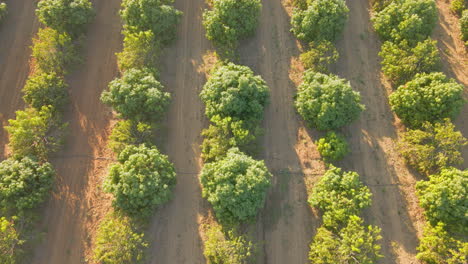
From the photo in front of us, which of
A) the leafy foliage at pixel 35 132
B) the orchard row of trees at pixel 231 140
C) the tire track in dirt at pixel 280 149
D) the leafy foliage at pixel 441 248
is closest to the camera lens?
the leafy foliage at pixel 441 248

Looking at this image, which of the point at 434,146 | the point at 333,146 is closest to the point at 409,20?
the point at 434,146

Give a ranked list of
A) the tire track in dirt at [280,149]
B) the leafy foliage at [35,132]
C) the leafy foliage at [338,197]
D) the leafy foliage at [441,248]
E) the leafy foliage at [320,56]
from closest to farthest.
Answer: the leafy foliage at [441,248], the leafy foliage at [338,197], the leafy foliage at [35,132], the tire track in dirt at [280,149], the leafy foliage at [320,56]

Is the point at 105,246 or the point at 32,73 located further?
the point at 32,73

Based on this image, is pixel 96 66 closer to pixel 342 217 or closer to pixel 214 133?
pixel 214 133

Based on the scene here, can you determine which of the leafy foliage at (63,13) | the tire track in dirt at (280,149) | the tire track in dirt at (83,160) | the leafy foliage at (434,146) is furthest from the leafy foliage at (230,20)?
the leafy foliage at (434,146)

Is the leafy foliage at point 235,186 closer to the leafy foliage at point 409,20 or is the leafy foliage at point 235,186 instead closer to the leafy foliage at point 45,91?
the leafy foliage at point 45,91

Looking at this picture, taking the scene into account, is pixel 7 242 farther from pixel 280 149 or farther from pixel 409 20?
pixel 409 20

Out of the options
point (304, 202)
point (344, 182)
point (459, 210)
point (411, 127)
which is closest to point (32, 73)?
point (304, 202)
